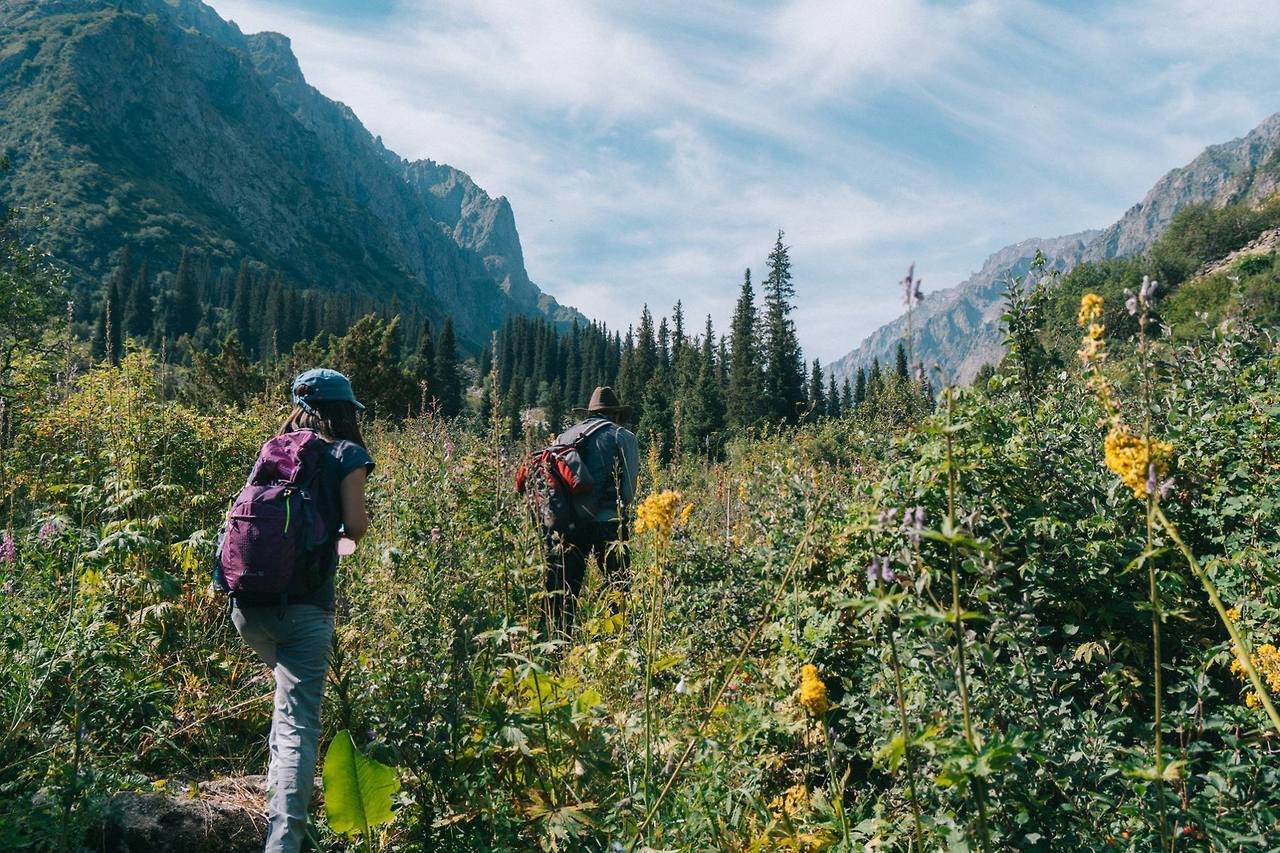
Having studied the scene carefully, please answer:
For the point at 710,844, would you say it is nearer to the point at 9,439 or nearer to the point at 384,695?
the point at 384,695

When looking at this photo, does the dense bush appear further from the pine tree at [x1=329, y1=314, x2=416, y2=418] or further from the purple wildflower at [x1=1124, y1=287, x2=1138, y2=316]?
the pine tree at [x1=329, y1=314, x2=416, y2=418]

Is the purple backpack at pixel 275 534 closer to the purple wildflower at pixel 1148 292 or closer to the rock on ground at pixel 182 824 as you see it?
the rock on ground at pixel 182 824

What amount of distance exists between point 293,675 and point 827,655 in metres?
2.37

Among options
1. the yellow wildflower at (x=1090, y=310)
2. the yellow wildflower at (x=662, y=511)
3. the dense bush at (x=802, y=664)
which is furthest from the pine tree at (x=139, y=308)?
the yellow wildflower at (x=1090, y=310)

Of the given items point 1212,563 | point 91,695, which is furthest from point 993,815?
point 91,695

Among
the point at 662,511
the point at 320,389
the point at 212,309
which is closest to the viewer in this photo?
the point at 662,511

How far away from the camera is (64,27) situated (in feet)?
482

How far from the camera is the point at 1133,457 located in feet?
4.99

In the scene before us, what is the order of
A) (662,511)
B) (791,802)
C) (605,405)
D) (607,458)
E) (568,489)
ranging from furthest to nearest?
(605,405), (607,458), (568,489), (791,802), (662,511)

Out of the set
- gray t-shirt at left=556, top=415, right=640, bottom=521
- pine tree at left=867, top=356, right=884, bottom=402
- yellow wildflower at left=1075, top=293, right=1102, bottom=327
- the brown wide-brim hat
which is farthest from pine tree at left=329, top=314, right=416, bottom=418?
yellow wildflower at left=1075, top=293, right=1102, bottom=327

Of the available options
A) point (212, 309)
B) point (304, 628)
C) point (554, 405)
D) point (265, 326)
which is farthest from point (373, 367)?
point (212, 309)

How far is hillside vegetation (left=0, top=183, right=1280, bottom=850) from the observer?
2.11 m

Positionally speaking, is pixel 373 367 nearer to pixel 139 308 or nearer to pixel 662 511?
pixel 662 511

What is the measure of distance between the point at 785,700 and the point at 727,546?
3.69 ft
